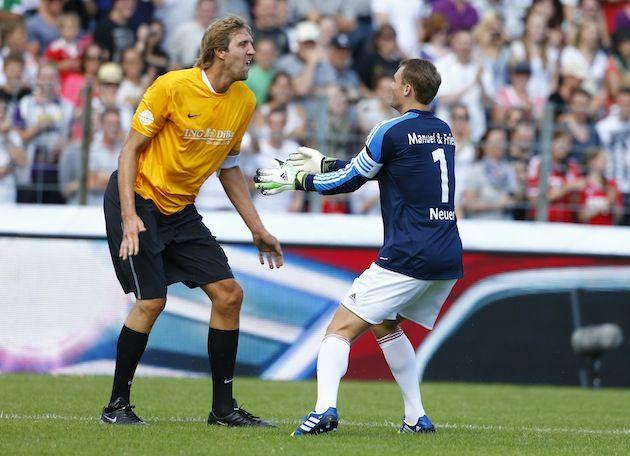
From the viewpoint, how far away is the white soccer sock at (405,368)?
776 centimetres

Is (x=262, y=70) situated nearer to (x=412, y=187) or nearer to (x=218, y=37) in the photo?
(x=218, y=37)

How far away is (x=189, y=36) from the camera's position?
15.8 m

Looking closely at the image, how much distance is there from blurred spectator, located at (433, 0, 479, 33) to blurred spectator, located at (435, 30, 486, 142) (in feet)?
2.58

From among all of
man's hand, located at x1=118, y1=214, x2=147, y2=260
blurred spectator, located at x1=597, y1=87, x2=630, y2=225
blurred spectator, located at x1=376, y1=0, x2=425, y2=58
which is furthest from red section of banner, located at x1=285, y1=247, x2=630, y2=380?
blurred spectator, located at x1=376, y1=0, x2=425, y2=58

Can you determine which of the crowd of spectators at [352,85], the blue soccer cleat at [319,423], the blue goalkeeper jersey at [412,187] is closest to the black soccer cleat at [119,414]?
the blue soccer cleat at [319,423]

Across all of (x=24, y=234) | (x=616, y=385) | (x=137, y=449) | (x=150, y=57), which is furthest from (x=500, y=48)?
(x=137, y=449)

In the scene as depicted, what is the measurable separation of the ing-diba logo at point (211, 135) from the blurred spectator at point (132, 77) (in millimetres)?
6528

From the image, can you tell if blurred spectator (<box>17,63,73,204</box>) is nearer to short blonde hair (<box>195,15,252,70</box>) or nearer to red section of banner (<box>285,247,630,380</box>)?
red section of banner (<box>285,247,630,380</box>)

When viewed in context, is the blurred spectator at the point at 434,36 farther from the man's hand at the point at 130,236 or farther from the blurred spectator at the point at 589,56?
the man's hand at the point at 130,236

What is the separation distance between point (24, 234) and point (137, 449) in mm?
5722

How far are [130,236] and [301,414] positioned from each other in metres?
2.26

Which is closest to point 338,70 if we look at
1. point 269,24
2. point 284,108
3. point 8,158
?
point 269,24

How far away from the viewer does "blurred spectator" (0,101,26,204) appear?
1266cm

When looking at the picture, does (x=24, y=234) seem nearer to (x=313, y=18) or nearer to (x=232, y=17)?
(x=232, y=17)
